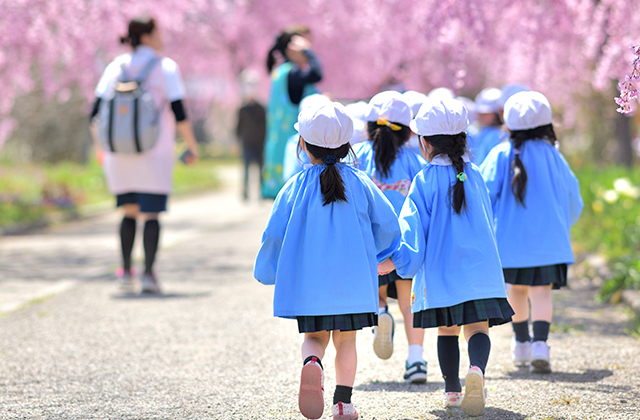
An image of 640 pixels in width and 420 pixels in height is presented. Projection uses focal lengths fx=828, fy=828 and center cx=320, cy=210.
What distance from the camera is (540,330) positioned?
13.8ft

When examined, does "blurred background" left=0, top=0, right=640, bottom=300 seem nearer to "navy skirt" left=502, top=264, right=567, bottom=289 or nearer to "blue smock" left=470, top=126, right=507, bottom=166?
"blue smock" left=470, top=126, right=507, bottom=166

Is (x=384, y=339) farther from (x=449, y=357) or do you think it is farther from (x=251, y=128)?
(x=251, y=128)

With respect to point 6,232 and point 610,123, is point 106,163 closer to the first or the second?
point 6,232

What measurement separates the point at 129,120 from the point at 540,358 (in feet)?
11.9

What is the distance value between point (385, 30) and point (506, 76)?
1852 millimetres

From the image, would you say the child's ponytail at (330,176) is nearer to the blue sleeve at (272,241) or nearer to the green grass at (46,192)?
the blue sleeve at (272,241)

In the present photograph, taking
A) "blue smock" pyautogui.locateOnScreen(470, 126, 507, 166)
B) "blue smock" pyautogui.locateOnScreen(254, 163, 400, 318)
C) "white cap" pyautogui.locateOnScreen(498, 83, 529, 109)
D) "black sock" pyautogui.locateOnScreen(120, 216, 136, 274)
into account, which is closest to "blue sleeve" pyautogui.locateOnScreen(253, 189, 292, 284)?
"blue smock" pyautogui.locateOnScreen(254, 163, 400, 318)

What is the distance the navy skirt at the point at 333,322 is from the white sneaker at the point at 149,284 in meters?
3.40

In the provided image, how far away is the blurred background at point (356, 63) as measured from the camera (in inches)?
275

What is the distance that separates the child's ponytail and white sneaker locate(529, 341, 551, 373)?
1.46m

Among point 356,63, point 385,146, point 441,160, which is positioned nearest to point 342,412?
point 441,160

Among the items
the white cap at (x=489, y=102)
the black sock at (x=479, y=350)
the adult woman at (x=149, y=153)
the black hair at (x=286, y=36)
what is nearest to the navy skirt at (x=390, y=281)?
the black sock at (x=479, y=350)

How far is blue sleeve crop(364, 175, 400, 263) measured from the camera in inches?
132

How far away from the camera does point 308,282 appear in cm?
325
